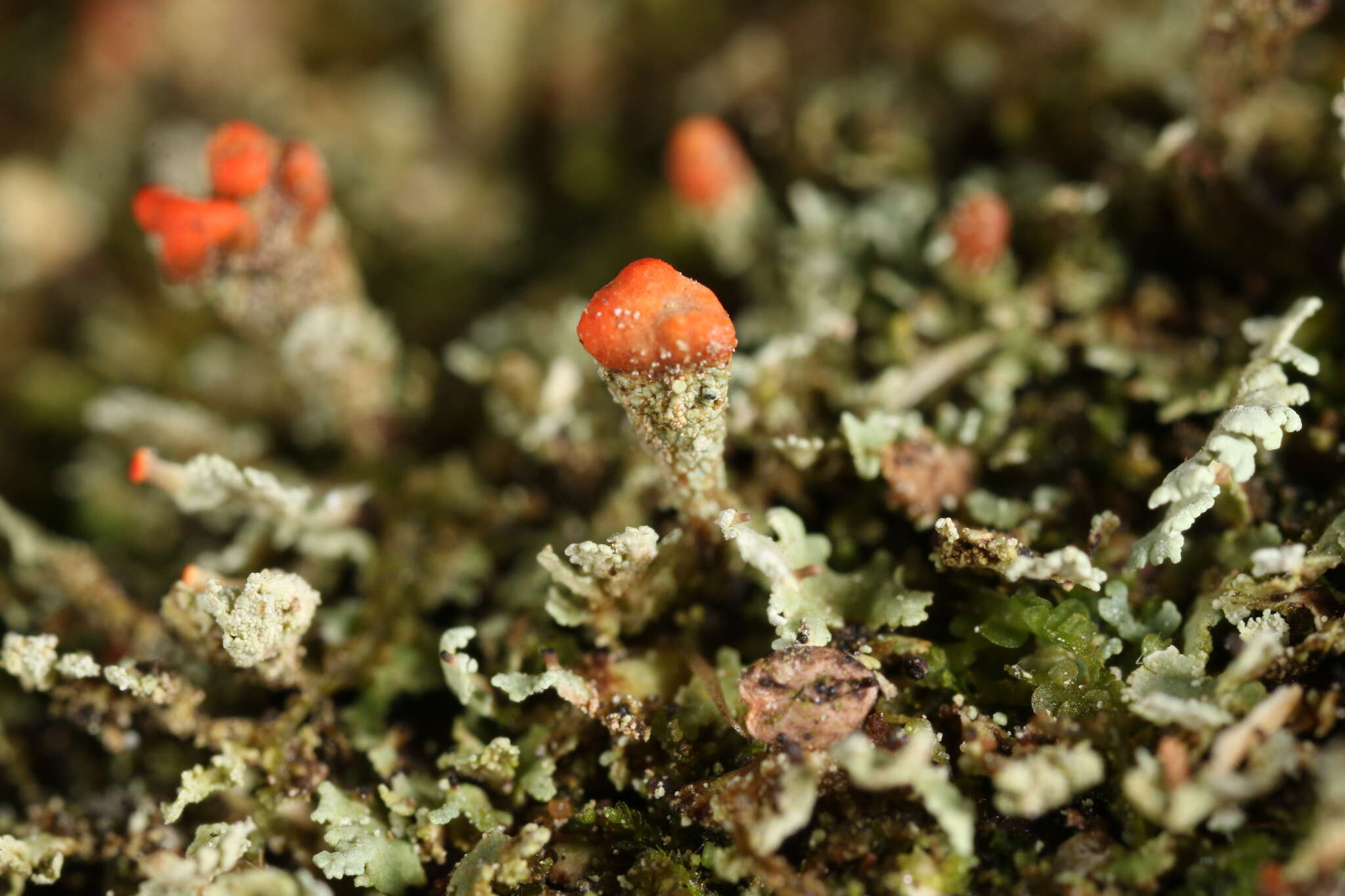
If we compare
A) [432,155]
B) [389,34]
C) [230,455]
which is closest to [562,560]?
[230,455]

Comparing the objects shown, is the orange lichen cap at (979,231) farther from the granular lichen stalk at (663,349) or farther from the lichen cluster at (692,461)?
the granular lichen stalk at (663,349)

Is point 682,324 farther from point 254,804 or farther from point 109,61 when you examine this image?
point 109,61

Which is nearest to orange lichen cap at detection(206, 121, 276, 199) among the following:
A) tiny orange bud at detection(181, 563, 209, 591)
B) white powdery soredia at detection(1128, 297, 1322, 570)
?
tiny orange bud at detection(181, 563, 209, 591)

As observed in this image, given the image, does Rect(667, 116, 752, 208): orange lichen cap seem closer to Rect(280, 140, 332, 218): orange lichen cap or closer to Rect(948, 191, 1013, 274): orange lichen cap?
Rect(948, 191, 1013, 274): orange lichen cap

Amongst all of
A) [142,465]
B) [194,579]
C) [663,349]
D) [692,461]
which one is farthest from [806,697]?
[142,465]

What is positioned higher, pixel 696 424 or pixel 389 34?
pixel 389 34

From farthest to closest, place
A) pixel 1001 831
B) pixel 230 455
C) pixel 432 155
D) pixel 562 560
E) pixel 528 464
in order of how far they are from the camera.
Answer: pixel 432 155 < pixel 230 455 < pixel 528 464 < pixel 562 560 < pixel 1001 831

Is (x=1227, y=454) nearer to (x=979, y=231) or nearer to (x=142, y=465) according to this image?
(x=979, y=231)
